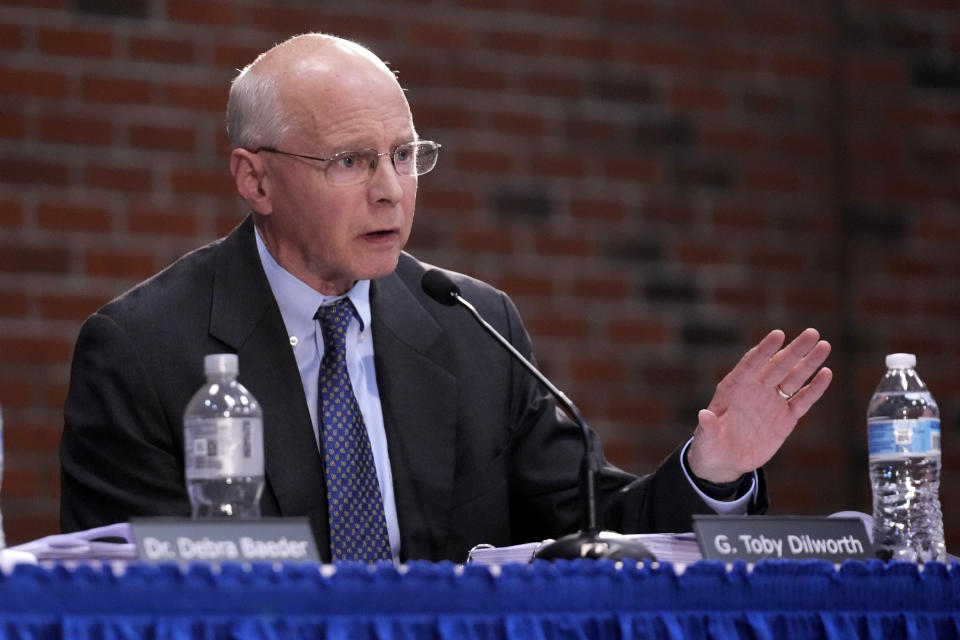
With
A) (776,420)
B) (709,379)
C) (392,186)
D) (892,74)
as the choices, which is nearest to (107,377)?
(392,186)

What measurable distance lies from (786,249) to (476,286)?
5.76 feet

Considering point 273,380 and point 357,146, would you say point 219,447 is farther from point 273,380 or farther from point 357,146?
point 357,146

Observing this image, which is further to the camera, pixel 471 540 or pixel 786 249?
pixel 786 249

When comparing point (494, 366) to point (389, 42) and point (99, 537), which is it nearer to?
point (99, 537)

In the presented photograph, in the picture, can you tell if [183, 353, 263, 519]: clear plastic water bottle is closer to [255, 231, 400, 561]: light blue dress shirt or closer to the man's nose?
[255, 231, 400, 561]: light blue dress shirt

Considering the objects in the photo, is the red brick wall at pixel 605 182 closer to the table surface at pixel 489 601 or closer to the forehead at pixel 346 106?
the forehead at pixel 346 106

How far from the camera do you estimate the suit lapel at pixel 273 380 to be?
220 cm

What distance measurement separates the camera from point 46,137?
11.5ft

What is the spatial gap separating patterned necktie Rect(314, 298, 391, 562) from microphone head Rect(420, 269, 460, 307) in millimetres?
338

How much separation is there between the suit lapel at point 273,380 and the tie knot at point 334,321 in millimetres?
67

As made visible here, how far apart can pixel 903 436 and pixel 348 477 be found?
0.77 m

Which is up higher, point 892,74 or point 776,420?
point 892,74

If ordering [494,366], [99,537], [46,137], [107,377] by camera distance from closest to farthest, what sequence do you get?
1. [99,537]
2. [107,377]
3. [494,366]
4. [46,137]

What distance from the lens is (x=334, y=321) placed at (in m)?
2.35
